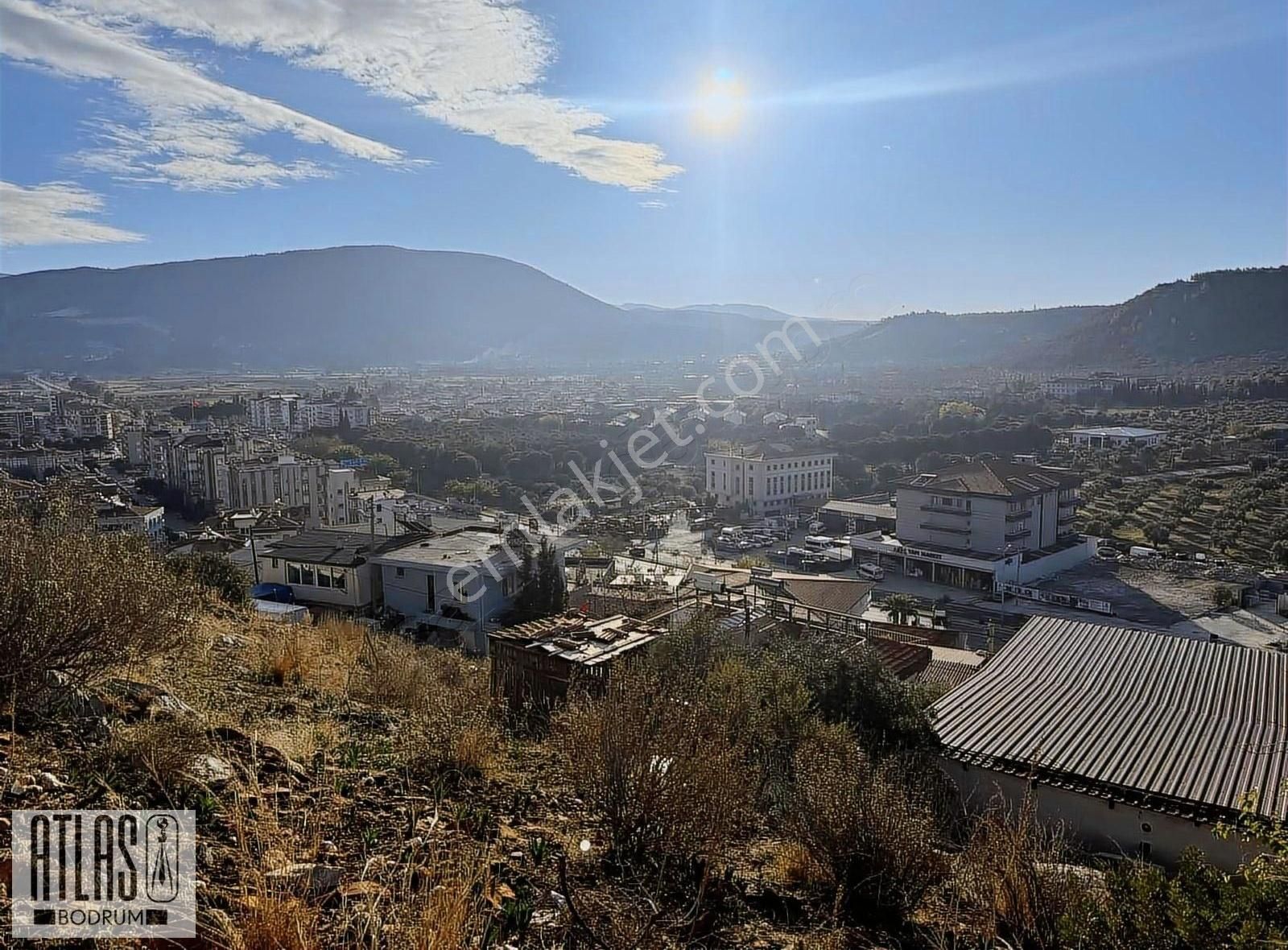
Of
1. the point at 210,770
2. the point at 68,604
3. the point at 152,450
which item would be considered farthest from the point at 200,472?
the point at 210,770

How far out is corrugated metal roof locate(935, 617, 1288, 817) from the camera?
13.8 ft

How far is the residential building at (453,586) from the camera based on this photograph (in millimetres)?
10570

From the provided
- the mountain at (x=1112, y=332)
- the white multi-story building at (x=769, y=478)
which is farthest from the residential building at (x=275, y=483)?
the mountain at (x=1112, y=332)

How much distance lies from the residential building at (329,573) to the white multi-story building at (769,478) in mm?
21323

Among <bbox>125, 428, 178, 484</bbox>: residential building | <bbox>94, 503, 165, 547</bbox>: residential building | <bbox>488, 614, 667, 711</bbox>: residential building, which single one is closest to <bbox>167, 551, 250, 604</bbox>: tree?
<bbox>488, 614, 667, 711</bbox>: residential building

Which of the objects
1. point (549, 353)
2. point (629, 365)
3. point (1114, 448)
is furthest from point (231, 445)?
point (549, 353)

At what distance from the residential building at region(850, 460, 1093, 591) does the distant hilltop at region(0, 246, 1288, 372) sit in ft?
183

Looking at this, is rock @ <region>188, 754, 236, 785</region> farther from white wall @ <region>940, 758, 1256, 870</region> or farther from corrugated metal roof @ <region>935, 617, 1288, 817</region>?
corrugated metal roof @ <region>935, 617, 1288, 817</region>

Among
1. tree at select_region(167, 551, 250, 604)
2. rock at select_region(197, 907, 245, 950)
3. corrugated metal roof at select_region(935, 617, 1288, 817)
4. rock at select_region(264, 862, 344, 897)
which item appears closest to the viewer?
rock at select_region(197, 907, 245, 950)

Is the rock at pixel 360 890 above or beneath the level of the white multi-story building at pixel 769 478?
above

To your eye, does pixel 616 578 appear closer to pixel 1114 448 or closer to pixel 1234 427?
pixel 1114 448

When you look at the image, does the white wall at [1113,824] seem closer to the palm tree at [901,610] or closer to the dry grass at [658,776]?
the dry grass at [658,776]

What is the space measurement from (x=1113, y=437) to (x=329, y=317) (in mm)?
88958

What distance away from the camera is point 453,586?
10.6 m
